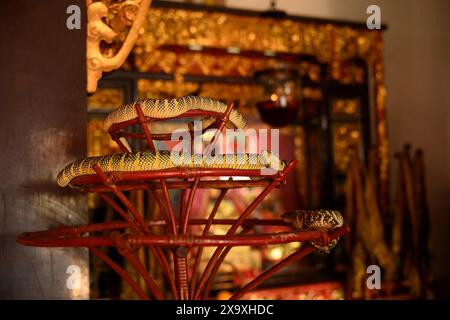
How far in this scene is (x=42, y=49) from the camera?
4.22 feet

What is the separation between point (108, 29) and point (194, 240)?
756 mm

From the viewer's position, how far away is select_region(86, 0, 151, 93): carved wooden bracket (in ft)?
4.36

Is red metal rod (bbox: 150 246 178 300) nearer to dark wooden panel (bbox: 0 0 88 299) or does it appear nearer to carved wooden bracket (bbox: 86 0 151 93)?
dark wooden panel (bbox: 0 0 88 299)

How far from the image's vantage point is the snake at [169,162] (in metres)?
0.80

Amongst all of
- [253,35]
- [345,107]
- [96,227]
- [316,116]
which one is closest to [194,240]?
[96,227]

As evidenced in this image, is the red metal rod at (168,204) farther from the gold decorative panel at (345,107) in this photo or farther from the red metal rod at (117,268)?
the gold decorative panel at (345,107)

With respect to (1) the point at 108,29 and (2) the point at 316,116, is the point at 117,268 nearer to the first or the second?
(1) the point at 108,29

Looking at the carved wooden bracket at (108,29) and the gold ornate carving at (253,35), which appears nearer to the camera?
the carved wooden bracket at (108,29)

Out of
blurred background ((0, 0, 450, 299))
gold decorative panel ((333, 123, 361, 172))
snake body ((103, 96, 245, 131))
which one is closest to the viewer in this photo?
snake body ((103, 96, 245, 131))

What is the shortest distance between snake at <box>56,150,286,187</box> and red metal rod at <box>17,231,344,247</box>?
0.33ft

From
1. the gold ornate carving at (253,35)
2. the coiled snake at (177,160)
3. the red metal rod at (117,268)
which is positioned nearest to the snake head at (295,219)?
the coiled snake at (177,160)

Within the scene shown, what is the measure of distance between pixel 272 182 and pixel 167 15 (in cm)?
256

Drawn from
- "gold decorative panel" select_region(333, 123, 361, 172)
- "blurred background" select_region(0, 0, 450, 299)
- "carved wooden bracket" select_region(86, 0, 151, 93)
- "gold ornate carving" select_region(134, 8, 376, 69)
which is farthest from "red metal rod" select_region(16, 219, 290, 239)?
"gold decorative panel" select_region(333, 123, 361, 172)

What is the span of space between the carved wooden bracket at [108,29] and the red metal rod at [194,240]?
1.92ft
